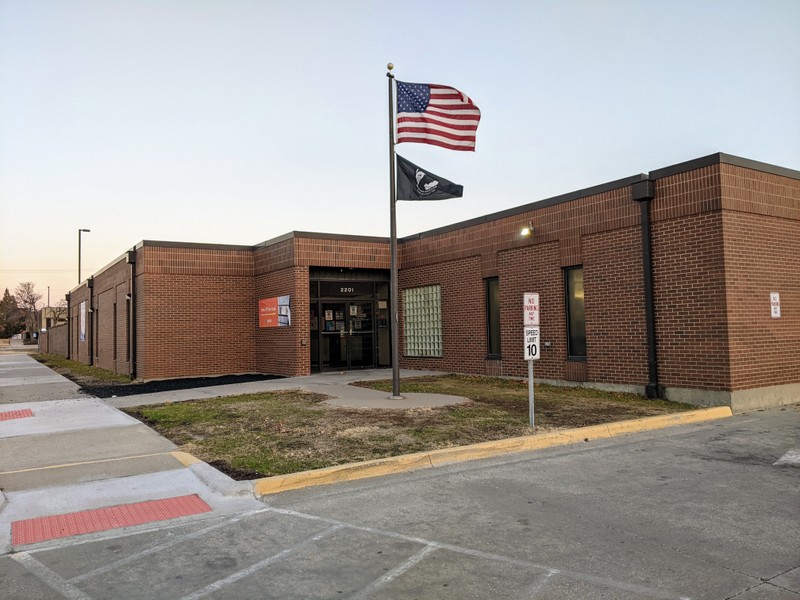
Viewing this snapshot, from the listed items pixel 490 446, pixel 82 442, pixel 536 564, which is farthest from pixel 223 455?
pixel 536 564

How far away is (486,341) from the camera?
18031 millimetres

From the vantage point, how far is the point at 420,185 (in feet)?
42.6

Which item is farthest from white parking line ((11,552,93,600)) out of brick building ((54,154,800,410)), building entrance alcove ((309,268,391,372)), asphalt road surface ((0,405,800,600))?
building entrance alcove ((309,268,391,372))

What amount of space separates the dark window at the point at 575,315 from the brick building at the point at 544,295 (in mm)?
38

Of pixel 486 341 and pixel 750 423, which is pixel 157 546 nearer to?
pixel 750 423

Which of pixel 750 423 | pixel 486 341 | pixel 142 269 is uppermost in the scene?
pixel 142 269

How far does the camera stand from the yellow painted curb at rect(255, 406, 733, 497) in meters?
6.81

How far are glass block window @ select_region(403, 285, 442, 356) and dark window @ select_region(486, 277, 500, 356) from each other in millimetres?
2095

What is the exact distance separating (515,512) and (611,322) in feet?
30.7

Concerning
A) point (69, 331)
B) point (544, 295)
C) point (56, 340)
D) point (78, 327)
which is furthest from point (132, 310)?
point (56, 340)

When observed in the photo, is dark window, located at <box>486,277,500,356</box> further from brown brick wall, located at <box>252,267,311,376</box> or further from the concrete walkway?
brown brick wall, located at <box>252,267,311,376</box>

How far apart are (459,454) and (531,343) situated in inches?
97.9

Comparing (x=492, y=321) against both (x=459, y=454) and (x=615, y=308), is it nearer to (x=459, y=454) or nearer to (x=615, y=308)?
(x=615, y=308)

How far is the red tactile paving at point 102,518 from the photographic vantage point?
5387 mm
